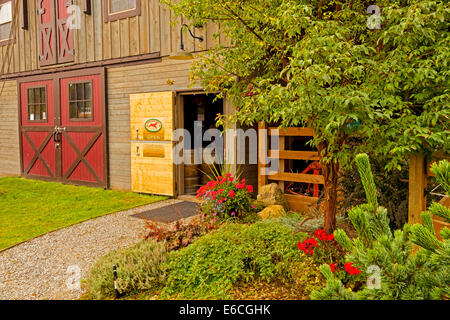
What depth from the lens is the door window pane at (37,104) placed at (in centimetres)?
1170

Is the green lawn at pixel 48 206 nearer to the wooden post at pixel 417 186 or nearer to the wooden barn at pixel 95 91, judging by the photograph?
the wooden barn at pixel 95 91

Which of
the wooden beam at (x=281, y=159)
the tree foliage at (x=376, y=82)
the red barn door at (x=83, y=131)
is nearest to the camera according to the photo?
the tree foliage at (x=376, y=82)

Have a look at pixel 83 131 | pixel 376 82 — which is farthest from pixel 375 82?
pixel 83 131

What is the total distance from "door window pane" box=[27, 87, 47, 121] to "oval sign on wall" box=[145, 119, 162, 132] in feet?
14.8

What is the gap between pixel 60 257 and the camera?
5160mm

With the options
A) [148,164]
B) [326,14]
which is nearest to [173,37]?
[148,164]

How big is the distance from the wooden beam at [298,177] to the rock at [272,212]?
2.81 feet

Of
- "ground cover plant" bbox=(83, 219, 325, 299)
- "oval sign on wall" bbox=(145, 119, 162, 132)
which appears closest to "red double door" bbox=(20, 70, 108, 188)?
"oval sign on wall" bbox=(145, 119, 162, 132)

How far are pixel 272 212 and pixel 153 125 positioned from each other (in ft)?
12.6

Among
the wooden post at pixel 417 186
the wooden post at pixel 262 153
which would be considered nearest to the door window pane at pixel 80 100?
the wooden post at pixel 262 153

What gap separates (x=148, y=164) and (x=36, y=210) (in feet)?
8.06

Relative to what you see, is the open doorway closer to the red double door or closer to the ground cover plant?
the red double door

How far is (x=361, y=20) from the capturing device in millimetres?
4270
